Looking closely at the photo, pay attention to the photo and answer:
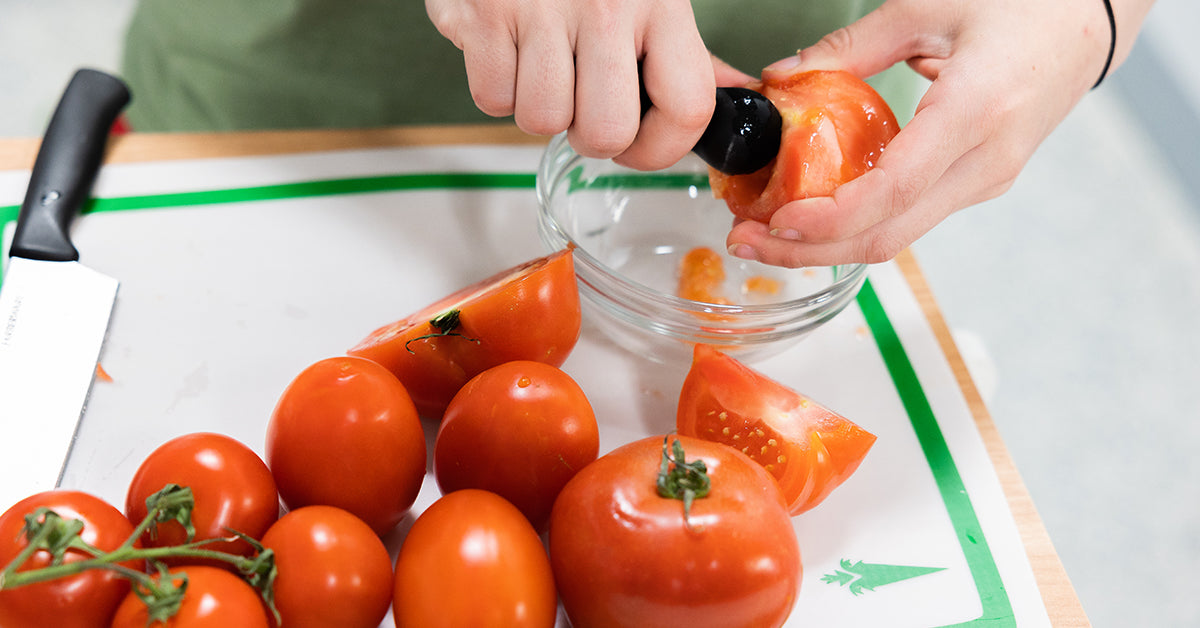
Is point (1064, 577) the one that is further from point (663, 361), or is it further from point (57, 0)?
point (57, 0)

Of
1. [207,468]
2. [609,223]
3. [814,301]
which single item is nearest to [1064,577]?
[814,301]

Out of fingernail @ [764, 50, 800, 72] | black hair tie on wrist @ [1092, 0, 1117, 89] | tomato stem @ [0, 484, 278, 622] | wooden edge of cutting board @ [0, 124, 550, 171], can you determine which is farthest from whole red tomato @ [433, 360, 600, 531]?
black hair tie on wrist @ [1092, 0, 1117, 89]

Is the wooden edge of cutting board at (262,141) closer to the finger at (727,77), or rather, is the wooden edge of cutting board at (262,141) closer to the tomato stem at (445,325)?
the finger at (727,77)

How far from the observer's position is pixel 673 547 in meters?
0.54

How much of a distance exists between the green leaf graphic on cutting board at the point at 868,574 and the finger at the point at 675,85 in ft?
1.22

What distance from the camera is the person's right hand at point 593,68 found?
69cm

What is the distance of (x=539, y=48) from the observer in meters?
0.69

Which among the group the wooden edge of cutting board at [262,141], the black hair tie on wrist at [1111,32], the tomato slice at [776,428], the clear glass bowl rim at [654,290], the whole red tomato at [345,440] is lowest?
the whole red tomato at [345,440]

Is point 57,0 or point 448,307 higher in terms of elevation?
point 57,0

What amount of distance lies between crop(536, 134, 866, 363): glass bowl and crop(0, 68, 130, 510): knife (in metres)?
0.42

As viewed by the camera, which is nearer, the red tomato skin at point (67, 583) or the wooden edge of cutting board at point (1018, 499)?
the red tomato skin at point (67, 583)

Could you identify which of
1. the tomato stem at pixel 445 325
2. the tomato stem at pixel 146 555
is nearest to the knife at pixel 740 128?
the tomato stem at pixel 445 325

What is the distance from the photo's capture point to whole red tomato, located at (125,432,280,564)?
1.80 ft

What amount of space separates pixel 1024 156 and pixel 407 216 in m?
0.63
